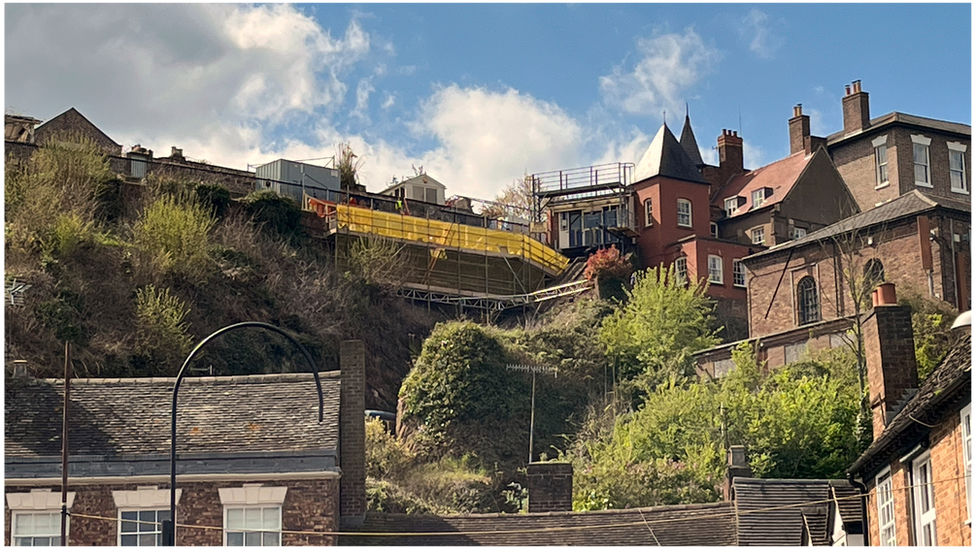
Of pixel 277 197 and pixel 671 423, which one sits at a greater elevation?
pixel 277 197

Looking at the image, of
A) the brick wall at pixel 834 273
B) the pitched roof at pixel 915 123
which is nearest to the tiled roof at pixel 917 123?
the pitched roof at pixel 915 123

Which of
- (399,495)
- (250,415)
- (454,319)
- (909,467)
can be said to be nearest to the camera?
(909,467)

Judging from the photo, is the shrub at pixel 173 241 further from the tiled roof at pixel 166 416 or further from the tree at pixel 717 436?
the tiled roof at pixel 166 416

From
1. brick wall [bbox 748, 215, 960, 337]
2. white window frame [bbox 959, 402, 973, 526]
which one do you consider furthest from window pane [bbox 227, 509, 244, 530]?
brick wall [bbox 748, 215, 960, 337]

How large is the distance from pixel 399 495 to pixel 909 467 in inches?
922

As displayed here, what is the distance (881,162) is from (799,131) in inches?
201

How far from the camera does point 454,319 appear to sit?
200 feet

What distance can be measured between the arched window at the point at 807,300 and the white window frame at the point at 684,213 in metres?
9.80

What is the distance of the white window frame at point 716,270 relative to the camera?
63750mm

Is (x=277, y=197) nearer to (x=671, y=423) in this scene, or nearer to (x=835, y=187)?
(x=671, y=423)

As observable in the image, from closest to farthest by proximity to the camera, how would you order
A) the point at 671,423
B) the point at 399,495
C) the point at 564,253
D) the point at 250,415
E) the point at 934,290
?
the point at 250,415 → the point at 399,495 → the point at 671,423 → the point at 934,290 → the point at 564,253

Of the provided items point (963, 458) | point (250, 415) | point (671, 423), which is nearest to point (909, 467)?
point (963, 458)

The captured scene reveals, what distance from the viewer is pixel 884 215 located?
2195 inches

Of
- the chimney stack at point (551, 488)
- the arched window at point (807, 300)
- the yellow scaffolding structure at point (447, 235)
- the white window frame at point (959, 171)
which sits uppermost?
the white window frame at point (959, 171)
